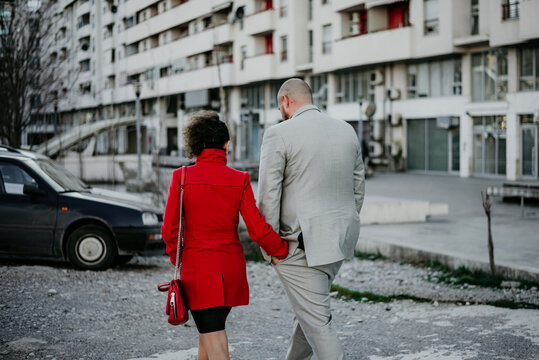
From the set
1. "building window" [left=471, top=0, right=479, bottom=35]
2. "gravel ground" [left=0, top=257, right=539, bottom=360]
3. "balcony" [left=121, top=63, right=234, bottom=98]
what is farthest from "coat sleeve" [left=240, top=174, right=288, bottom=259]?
"balcony" [left=121, top=63, right=234, bottom=98]

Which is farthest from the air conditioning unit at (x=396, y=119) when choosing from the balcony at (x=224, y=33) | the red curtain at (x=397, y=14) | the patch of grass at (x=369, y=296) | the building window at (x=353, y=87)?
the patch of grass at (x=369, y=296)

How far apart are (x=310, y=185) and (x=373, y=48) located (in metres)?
34.1

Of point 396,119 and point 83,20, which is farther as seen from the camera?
point 396,119

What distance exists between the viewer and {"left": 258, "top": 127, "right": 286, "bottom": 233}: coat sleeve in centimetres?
414

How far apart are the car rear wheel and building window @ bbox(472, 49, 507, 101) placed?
25435mm

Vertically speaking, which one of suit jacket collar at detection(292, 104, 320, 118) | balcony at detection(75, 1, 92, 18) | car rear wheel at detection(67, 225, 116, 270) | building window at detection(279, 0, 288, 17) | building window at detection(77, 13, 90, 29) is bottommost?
car rear wheel at detection(67, 225, 116, 270)

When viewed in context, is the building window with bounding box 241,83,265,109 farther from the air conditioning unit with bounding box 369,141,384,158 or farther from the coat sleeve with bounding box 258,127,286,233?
the coat sleeve with bounding box 258,127,286,233

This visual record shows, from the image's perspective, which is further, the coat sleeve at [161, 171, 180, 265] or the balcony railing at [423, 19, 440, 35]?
the balcony railing at [423, 19, 440, 35]

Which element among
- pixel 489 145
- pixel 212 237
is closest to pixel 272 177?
pixel 212 237

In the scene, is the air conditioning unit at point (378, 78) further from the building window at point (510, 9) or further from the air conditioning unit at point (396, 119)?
the building window at point (510, 9)

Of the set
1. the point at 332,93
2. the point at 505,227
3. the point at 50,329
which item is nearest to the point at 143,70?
the point at 332,93

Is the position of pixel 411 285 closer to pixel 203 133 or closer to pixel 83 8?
pixel 203 133

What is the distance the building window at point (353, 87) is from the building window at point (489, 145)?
785 centimetres

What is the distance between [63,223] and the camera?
934cm
